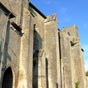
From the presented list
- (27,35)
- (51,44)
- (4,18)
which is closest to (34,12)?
(51,44)

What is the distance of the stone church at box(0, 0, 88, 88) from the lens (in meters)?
14.9

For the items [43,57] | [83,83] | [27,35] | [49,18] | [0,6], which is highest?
[49,18]

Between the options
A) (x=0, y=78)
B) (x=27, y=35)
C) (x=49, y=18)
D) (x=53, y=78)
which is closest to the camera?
(x=0, y=78)

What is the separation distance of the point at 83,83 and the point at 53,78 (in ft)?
23.3

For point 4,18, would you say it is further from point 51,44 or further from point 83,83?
point 83,83

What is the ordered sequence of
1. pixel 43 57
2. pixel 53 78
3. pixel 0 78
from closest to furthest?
pixel 0 78
pixel 43 57
pixel 53 78

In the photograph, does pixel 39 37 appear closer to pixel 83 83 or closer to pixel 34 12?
pixel 34 12

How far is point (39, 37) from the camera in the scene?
2138cm

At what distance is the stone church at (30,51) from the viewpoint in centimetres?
1493

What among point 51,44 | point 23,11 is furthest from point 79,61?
point 23,11

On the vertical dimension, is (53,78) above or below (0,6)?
below

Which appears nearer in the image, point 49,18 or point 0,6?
point 0,6

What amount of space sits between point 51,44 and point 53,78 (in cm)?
372

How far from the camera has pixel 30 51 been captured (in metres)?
16.7
